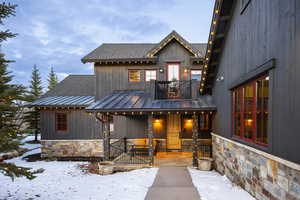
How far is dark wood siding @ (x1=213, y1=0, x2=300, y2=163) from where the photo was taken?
304cm

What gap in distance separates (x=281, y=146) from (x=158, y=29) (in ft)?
621

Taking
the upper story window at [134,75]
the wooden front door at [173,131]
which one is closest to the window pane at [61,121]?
the upper story window at [134,75]

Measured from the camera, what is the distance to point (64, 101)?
12.3m

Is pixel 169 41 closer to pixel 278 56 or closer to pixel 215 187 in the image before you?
pixel 278 56

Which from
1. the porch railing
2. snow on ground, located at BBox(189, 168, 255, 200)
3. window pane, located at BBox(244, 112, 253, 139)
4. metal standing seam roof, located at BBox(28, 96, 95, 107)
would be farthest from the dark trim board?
metal standing seam roof, located at BBox(28, 96, 95, 107)

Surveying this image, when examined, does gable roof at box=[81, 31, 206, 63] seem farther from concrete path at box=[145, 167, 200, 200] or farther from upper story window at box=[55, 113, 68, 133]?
concrete path at box=[145, 167, 200, 200]

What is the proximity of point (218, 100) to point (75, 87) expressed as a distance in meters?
13.1

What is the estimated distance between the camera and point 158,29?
570 feet

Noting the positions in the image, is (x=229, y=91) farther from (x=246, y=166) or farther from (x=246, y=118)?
(x=246, y=166)

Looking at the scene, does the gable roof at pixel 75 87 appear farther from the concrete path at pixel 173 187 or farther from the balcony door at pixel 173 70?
the concrete path at pixel 173 187

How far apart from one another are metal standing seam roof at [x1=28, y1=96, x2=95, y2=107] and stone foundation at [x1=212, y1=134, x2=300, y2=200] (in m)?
10.2

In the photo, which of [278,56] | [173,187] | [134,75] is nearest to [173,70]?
[134,75]

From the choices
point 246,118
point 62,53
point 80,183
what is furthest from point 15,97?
point 62,53

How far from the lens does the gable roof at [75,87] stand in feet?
46.1
